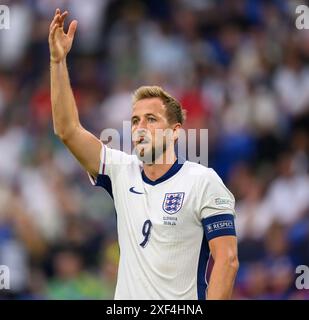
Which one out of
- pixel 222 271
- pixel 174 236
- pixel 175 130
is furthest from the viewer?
pixel 175 130

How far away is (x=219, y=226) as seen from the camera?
4.92m

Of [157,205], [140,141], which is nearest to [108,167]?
[140,141]

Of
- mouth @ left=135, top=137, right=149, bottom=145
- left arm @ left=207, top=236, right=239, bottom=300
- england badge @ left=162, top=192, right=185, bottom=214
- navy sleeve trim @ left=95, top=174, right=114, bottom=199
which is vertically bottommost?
left arm @ left=207, top=236, right=239, bottom=300

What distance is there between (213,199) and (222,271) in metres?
0.40

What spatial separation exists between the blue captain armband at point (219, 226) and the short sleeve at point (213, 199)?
22 millimetres

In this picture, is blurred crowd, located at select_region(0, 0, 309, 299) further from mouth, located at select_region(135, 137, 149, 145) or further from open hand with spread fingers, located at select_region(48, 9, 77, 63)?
open hand with spread fingers, located at select_region(48, 9, 77, 63)

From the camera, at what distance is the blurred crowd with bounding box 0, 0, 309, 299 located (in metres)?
9.29

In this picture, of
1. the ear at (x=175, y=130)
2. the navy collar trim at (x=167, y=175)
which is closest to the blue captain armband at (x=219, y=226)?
the navy collar trim at (x=167, y=175)

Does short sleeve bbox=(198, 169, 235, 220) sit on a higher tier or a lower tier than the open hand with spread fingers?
lower

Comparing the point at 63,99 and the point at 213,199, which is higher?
the point at 63,99

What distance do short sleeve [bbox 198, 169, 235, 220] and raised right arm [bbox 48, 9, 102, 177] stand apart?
68cm

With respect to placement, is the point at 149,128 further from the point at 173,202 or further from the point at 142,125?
the point at 173,202

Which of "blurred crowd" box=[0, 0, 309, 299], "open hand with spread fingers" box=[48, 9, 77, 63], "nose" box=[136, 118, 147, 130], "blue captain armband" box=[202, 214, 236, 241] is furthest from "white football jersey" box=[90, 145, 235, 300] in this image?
"blurred crowd" box=[0, 0, 309, 299]
